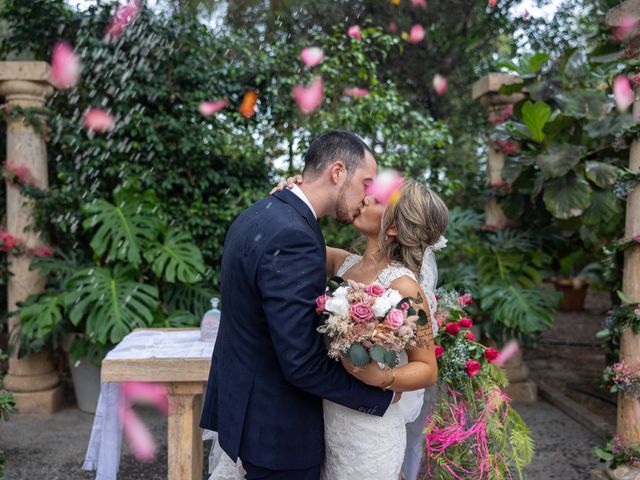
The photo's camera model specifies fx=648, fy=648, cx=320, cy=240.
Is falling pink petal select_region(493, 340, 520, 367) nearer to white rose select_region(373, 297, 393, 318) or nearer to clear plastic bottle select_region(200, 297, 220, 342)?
clear plastic bottle select_region(200, 297, 220, 342)

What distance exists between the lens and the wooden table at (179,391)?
10.3ft

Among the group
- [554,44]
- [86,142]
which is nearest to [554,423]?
[86,142]

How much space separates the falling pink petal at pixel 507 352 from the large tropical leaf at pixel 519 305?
145mm

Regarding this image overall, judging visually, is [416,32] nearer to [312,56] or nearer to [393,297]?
[312,56]

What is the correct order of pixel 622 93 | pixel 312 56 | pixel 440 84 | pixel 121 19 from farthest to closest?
pixel 440 84 < pixel 312 56 < pixel 121 19 < pixel 622 93

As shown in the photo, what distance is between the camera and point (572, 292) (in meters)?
11.1

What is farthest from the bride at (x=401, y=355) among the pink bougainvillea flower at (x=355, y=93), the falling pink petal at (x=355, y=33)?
the falling pink petal at (x=355, y=33)

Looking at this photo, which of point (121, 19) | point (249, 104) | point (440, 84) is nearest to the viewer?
point (121, 19)

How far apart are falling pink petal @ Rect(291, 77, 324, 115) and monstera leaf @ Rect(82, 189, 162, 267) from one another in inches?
66.4

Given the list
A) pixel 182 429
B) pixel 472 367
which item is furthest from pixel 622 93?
pixel 182 429

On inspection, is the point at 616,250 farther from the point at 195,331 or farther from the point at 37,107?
the point at 37,107

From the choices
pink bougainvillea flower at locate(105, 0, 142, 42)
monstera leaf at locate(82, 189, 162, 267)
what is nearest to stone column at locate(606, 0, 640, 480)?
monstera leaf at locate(82, 189, 162, 267)

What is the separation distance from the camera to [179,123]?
19.9 feet

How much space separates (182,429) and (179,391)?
189 millimetres
